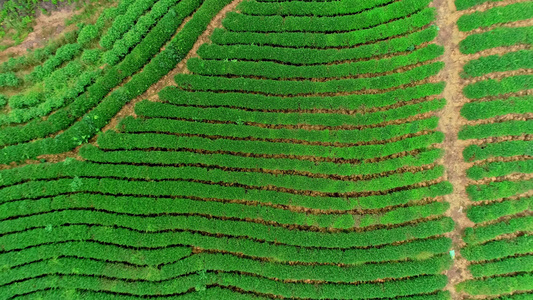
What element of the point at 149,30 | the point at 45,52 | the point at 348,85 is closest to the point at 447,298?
the point at 348,85

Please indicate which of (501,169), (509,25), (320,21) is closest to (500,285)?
(501,169)

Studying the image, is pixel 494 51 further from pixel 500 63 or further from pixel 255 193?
pixel 255 193

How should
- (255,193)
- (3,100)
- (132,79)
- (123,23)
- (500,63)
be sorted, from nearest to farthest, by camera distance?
1. (500,63)
2. (255,193)
3. (3,100)
4. (132,79)
5. (123,23)

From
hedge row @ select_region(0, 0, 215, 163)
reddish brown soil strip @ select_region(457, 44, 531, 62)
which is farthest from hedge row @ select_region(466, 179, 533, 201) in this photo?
hedge row @ select_region(0, 0, 215, 163)

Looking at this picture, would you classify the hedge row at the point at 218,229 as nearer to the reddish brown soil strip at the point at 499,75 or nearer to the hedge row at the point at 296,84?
the hedge row at the point at 296,84

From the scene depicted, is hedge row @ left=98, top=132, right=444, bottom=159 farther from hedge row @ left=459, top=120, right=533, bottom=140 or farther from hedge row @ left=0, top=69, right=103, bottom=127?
hedge row @ left=0, top=69, right=103, bottom=127

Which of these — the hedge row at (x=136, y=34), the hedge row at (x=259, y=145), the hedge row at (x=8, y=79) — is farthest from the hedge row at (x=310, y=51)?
the hedge row at (x=8, y=79)

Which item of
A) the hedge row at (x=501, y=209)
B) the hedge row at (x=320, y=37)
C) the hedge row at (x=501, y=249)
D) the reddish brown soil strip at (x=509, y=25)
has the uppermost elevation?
the reddish brown soil strip at (x=509, y=25)

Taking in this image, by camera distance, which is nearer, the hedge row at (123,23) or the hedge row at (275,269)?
the hedge row at (275,269)
